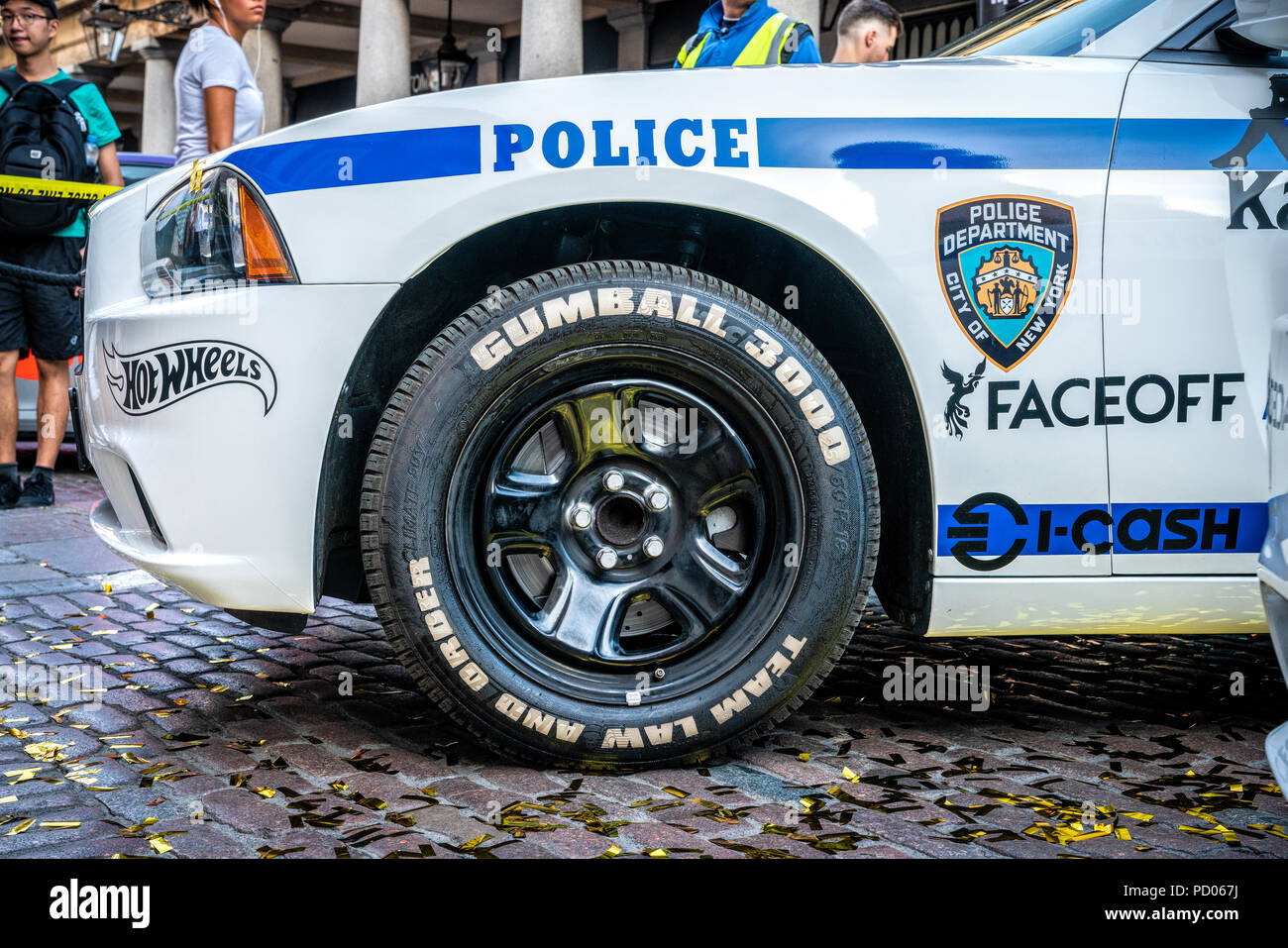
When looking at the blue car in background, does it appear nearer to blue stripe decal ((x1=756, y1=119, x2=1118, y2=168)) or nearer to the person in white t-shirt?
the person in white t-shirt

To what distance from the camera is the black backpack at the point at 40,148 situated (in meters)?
5.68

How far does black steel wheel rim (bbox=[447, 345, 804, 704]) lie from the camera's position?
2.47 meters

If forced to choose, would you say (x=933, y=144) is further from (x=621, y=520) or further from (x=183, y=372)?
(x=183, y=372)

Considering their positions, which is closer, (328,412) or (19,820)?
(19,820)

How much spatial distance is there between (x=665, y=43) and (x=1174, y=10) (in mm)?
15839

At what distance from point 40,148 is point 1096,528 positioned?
5242 millimetres

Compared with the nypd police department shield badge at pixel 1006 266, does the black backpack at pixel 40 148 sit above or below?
above

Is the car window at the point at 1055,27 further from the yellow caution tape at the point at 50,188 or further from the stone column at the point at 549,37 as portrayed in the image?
the stone column at the point at 549,37

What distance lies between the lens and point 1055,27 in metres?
2.76

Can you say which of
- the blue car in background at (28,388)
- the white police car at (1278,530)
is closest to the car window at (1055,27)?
the white police car at (1278,530)

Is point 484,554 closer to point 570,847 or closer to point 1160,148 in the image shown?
point 570,847

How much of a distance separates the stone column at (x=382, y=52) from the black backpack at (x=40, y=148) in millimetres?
11211

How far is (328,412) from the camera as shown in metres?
2.41
